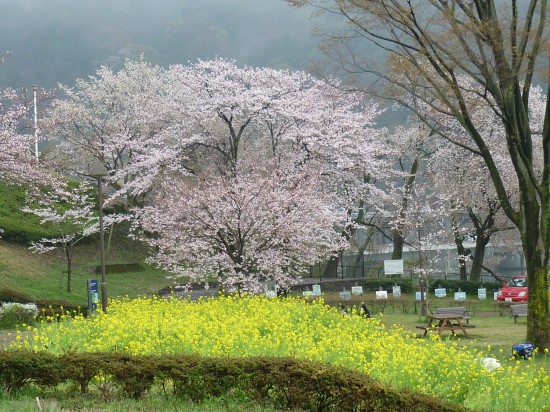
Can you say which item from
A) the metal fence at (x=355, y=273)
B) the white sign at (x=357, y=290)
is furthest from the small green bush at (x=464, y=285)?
the white sign at (x=357, y=290)

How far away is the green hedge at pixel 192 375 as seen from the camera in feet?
27.1

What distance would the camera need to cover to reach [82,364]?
904 cm

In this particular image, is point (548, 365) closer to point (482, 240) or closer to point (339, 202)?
point (339, 202)

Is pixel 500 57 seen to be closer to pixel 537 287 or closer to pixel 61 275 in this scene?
pixel 537 287

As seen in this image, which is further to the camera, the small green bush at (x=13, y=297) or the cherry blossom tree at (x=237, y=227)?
the cherry blossom tree at (x=237, y=227)

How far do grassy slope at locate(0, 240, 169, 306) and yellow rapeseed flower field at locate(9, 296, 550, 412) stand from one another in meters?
12.1

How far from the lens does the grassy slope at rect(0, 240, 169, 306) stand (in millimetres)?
26734

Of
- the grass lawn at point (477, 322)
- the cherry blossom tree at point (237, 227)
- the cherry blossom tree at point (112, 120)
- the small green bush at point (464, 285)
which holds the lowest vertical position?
the grass lawn at point (477, 322)

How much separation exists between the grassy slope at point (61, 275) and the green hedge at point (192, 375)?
16669 millimetres

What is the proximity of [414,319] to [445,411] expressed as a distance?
55.5ft

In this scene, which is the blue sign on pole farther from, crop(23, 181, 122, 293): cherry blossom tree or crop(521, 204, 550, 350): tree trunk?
crop(521, 204, 550, 350): tree trunk

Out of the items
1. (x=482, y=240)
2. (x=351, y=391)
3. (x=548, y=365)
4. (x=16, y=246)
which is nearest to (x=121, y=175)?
(x=16, y=246)

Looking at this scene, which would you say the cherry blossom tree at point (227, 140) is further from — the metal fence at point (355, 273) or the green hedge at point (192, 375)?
the green hedge at point (192, 375)

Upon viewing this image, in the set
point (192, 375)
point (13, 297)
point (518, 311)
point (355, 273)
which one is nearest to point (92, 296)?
point (13, 297)
